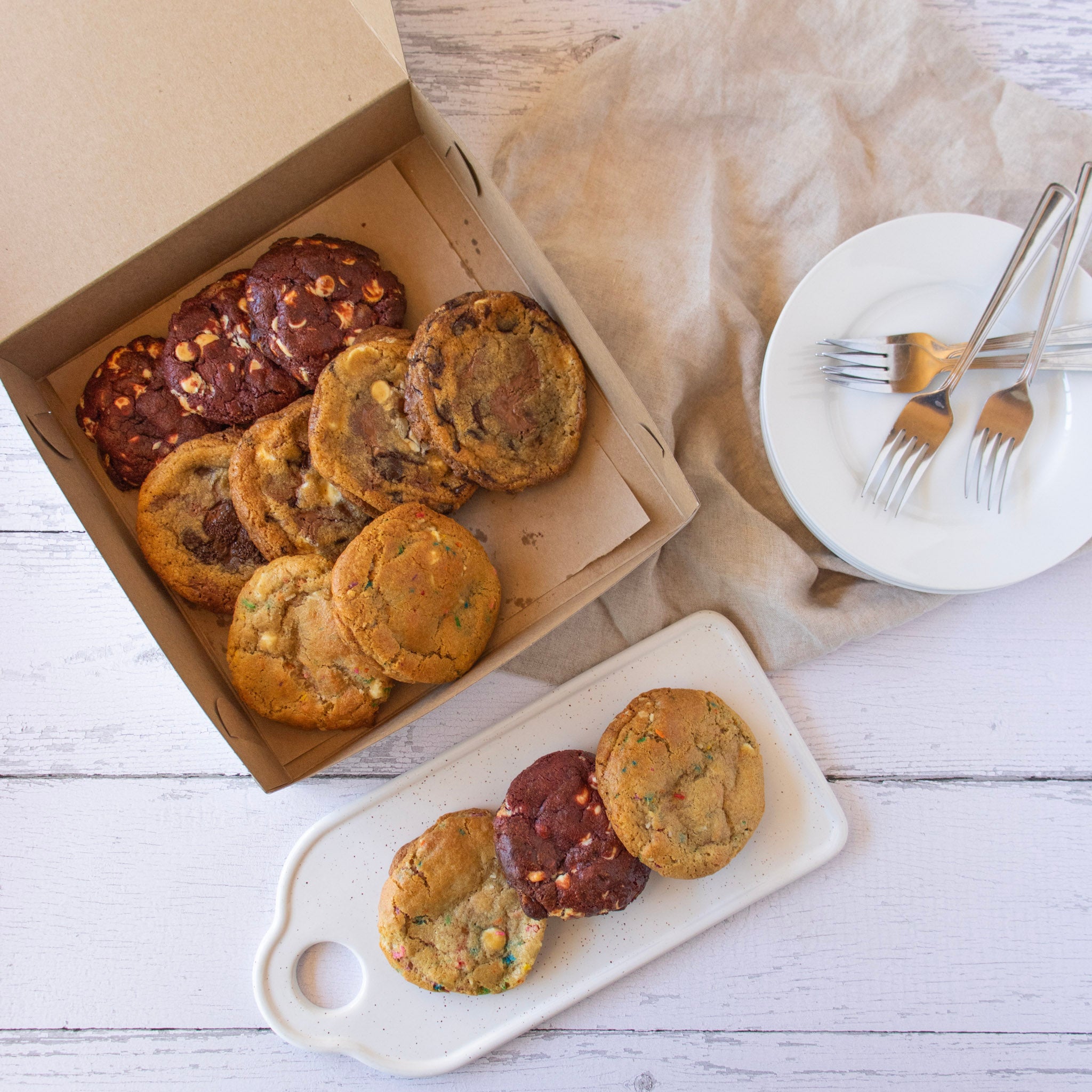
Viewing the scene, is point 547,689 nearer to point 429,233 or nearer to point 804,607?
point 804,607

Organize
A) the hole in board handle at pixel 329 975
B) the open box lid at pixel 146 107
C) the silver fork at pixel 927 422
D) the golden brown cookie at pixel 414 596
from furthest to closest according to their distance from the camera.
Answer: the hole in board handle at pixel 329 975 < the silver fork at pixel 927 422 < the golden brown cookie at pixel 414 596 < the open box lid at pixel 146 107

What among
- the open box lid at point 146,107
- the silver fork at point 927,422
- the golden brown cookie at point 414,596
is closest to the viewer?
→ the open box lid at point 146,107

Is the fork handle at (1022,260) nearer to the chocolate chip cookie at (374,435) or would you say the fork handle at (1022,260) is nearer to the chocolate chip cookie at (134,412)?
the chocolate chip cookie at (374,435)

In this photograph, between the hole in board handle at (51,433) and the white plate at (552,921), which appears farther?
the white plate at (552,921)

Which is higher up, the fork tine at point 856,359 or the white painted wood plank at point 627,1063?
the fork tine at point 856,359

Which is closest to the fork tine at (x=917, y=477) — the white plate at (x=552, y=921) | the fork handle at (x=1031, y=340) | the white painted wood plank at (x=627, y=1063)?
the fork handle at (x=1031, y=340)

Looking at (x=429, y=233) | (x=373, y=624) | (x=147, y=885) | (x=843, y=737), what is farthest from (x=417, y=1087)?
(x=429, y=233)
